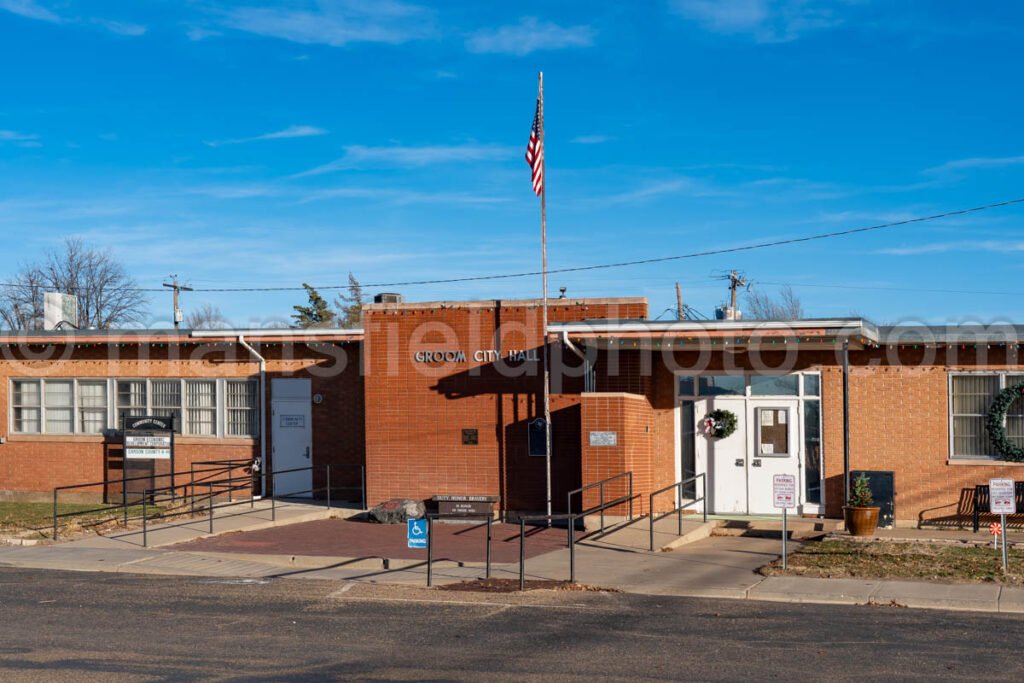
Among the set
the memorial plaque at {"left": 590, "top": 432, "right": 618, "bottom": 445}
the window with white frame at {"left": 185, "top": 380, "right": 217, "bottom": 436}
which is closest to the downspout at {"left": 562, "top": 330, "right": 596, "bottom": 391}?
the memorial plaque at {"left": 590, "top": 432, "right": 618, "bottom": 445}

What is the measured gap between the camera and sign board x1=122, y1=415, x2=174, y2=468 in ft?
85.8

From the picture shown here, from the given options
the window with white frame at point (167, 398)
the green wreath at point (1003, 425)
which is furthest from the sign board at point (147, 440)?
the green wreath at point (1003, 425)

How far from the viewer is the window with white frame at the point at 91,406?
27.6 meters

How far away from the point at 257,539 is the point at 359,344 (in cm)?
648

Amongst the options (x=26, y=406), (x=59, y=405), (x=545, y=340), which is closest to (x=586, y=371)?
(x=545, y=340)

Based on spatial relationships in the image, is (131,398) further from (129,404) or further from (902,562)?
(902,562)

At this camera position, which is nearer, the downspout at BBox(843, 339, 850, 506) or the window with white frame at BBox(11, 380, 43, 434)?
the downspout at BBox(843, 339, 850, 506)

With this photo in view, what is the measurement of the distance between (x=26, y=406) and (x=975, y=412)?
71.2 feet

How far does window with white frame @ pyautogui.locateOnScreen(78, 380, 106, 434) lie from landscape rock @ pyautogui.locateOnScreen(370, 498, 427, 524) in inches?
338

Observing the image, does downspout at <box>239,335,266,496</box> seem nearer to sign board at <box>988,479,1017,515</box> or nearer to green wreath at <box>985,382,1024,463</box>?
green wreath at <box>985,382,1024,463</box>

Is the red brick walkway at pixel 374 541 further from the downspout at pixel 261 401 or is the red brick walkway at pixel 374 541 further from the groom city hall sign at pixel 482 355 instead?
the downspout at pixel 261 401

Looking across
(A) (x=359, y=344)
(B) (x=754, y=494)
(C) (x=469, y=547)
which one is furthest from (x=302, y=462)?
(B) (x=754, y=494)

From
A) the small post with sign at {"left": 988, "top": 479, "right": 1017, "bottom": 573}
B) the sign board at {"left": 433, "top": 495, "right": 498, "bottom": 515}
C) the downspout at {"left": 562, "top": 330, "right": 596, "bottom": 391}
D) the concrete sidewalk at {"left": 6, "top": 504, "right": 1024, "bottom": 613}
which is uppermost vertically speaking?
the downspout at {"left": 562, "top": 330, "right": 596, "bottom": 391}

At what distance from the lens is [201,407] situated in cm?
2686
